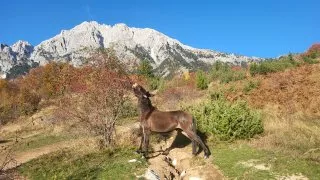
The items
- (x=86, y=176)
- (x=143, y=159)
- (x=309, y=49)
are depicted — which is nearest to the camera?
(x=86, y=176)

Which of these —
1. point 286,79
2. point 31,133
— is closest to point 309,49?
point 286,79

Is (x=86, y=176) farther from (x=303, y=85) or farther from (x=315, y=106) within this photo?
(x=303, y=85)

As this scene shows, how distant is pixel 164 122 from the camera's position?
13.7 meters

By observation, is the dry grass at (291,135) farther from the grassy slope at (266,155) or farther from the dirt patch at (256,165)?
the dirt patch at (256,165)

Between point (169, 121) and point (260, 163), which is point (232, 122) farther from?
point (260, 163)

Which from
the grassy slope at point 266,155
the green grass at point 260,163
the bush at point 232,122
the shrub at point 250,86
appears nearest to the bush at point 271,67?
Answer: the shrub at point 250,86

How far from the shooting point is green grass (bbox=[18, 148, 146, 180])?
40.7 feet

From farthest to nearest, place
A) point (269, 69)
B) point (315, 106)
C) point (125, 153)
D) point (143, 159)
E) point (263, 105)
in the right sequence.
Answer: point (269, 69) → point (263, 105) → point (315, 106) → point (125, 153) → point (143, 159)

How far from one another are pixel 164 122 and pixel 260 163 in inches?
140

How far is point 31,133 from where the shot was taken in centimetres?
3102

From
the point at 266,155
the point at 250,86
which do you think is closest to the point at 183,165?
the point at 266,155

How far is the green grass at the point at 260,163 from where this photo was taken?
37.0 feet

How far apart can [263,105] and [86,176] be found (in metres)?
11.8

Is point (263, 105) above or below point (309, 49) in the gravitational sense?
below
